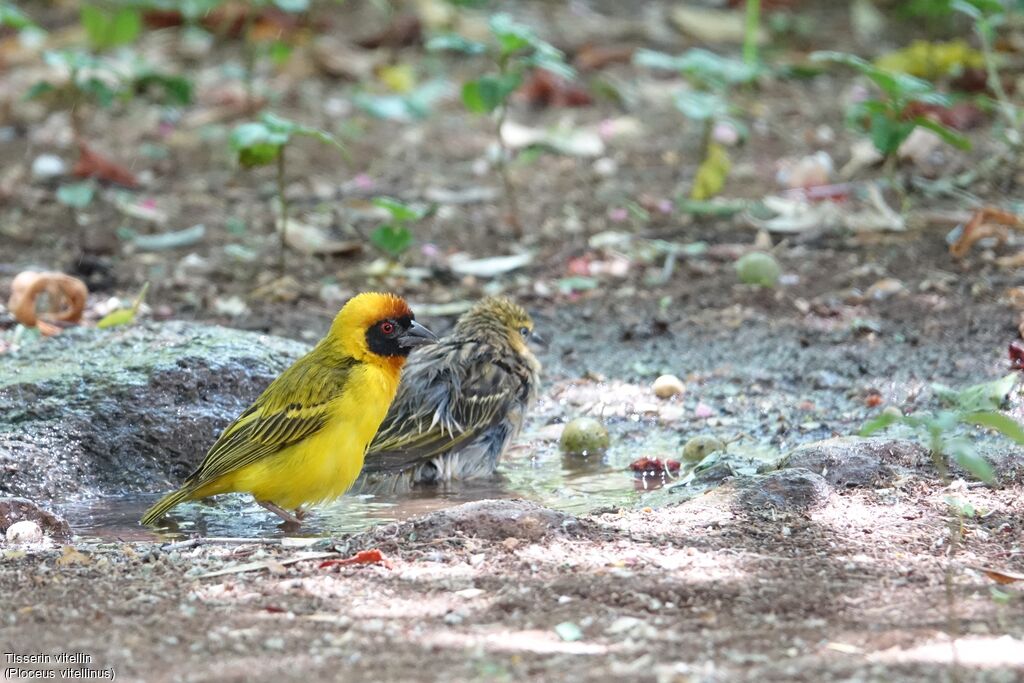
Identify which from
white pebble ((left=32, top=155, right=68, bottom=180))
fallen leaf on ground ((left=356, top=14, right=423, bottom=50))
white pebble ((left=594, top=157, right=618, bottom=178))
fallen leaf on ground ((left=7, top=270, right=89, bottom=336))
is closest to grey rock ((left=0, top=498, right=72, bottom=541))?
fallen leaf on ground ((left=7, top=270, right=89, bottom=336))

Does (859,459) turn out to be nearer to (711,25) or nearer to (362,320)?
(362,320)

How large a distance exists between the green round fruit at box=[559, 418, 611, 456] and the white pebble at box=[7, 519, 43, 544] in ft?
7.76

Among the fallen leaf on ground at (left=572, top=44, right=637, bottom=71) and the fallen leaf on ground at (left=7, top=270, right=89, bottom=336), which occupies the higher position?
the fallen leaf on ground at (left=572, top=44, right=637, bottom=71)

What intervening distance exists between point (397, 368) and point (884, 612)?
2466mm

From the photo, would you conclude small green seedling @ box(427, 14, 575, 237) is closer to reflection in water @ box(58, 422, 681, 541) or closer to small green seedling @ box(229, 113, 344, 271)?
small green seedling @ box(229, 113, 344, 271)

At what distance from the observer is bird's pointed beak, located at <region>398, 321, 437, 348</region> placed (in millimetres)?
5801

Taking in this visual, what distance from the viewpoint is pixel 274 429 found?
5.49 m

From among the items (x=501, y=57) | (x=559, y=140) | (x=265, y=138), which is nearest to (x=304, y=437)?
(x=265, y=138)

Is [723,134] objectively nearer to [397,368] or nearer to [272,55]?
[272,55]

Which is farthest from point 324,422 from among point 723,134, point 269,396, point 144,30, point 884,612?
point 144,30

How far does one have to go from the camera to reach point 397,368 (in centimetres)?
584

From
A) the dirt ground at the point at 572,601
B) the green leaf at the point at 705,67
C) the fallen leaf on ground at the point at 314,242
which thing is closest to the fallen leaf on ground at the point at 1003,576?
the dirt ground at the point at 572,601

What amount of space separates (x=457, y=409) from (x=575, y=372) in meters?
1.20

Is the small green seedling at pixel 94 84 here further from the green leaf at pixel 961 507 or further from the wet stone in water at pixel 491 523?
the green leaf at pixel 961 507
